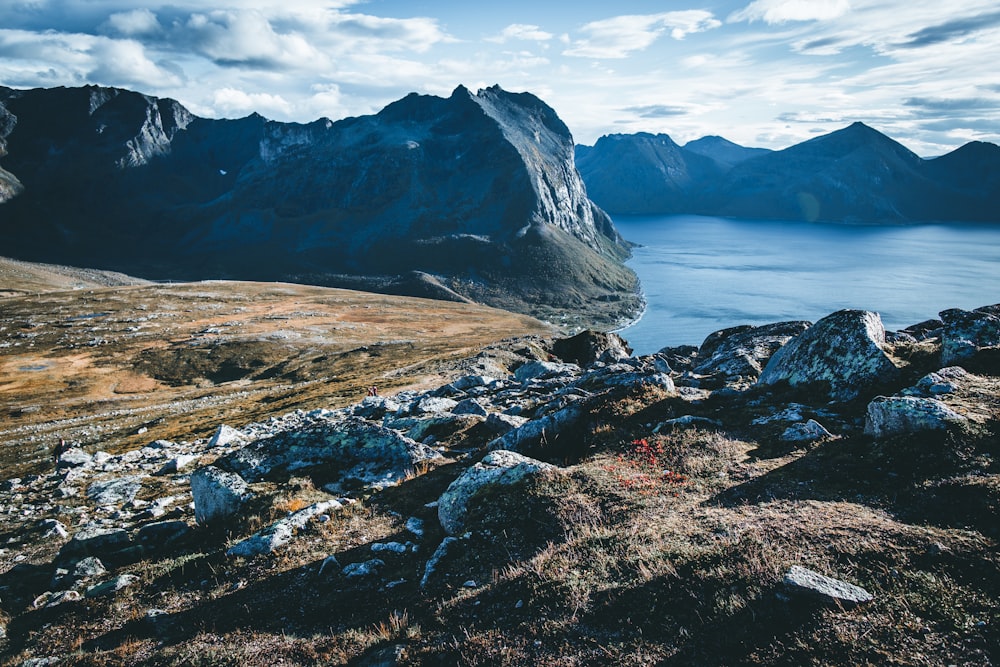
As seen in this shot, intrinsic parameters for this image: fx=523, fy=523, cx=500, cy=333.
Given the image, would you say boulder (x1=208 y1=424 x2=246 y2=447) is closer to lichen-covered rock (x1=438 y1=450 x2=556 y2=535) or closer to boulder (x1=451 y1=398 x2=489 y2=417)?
boulder (x1=451 y1=398 x2=489 y2=417)

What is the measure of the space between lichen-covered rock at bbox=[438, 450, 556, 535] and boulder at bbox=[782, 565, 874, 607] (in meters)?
6.52

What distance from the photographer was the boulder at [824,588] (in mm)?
8094

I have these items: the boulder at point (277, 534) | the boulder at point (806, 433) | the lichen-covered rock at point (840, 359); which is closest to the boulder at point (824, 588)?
the boulder at point (806, 433)

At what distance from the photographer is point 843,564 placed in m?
9.11

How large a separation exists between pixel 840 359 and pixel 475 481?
51.3 feet

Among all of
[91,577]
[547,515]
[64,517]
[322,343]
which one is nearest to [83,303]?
[322,343]

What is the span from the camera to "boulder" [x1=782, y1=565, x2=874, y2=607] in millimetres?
8094

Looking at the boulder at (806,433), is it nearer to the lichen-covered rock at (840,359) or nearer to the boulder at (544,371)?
the lichen-covered rock at (840,359)

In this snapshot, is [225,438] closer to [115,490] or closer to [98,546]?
[115,490]

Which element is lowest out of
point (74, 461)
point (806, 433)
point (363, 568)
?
point (74, 461)

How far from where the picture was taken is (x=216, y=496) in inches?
636

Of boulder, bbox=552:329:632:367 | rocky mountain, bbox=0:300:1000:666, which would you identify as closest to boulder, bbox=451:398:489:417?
rocky mountain, bbox=0:300:1000:666

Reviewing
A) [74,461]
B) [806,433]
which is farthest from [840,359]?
[74,461]

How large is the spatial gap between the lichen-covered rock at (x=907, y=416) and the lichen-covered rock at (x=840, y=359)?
5335 mm
